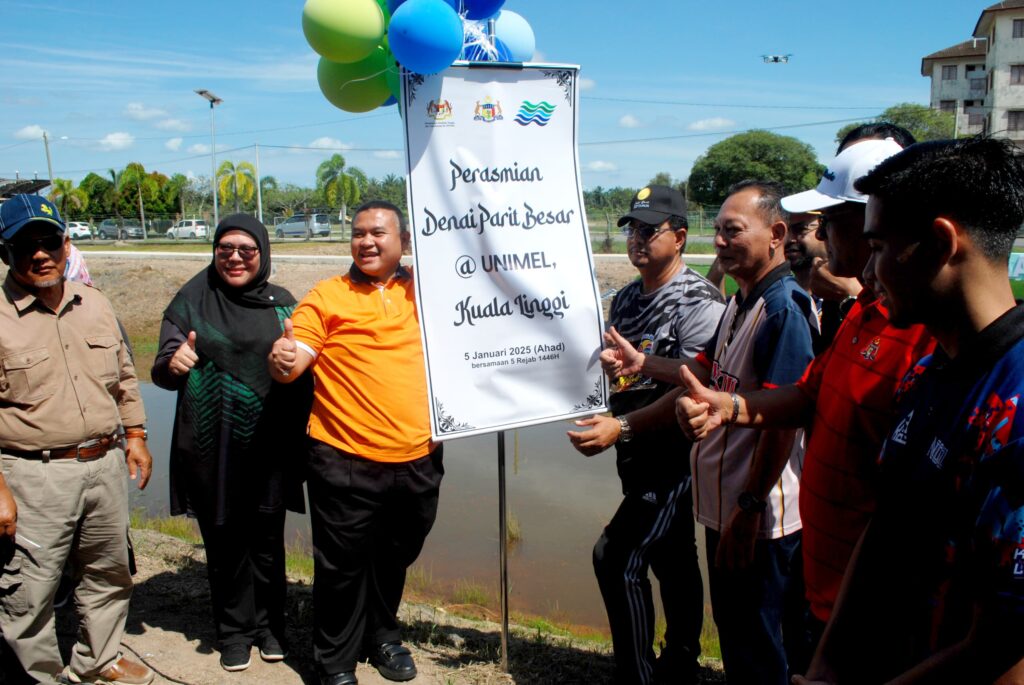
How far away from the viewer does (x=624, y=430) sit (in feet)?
9.98

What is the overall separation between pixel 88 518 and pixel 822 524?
2.74 metres

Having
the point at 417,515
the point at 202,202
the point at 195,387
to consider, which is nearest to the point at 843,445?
the point at 417,515

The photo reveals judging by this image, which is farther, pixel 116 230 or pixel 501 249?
pixel 116 230

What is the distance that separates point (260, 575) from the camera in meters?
3.62

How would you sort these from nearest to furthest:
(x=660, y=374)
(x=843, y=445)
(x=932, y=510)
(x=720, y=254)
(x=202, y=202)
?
(x=932, y=510)
(x=843, y=445)
(x=720, y=254)
(x=660, y=374)
(x=202, y=202)

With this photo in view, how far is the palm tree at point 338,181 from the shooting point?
157 feet

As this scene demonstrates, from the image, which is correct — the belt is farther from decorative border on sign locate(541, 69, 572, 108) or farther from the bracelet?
the bracelet

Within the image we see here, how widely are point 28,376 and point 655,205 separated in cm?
256

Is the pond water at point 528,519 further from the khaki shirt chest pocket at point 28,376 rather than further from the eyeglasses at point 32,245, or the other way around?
the eyeglasses at point 32,245

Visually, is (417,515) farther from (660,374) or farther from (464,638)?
(660,374)

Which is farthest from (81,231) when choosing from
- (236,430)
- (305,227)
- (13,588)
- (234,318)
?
(13,588)

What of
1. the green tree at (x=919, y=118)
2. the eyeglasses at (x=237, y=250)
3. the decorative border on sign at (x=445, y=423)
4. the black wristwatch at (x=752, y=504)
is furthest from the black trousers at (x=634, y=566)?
the green tree at (x=919, y=118)

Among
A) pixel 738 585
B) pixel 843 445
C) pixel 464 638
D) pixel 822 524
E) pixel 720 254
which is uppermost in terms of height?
pixel 720 254

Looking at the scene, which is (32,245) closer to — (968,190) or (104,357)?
(104,357)
